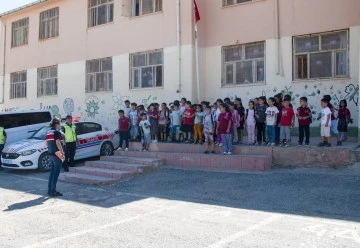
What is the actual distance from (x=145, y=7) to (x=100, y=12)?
2734 millimetres

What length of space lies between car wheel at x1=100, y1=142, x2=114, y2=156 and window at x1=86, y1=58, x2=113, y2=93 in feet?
12.7

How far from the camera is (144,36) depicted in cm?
1644

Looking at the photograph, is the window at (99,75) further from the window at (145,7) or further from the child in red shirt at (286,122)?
the child in red shirt at (286,122)

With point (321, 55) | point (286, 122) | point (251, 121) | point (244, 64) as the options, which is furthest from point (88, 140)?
point (321, 55)

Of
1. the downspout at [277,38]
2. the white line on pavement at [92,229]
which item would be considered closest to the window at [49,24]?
the downspout at [277,38]

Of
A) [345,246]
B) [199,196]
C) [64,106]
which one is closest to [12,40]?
[64,106]

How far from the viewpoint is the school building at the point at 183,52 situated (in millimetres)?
13023

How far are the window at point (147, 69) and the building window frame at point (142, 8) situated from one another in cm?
162

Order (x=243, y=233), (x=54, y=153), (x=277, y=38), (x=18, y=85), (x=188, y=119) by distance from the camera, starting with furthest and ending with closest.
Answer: (x=18, y=85) < (x=277, y=38) < (x=188, y=119) < (x=54, y=153) < (x=243, y=233)

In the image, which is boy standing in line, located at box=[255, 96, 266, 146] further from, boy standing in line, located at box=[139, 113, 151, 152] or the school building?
boy standing in line, located at box=[139, 113, 151, 152]

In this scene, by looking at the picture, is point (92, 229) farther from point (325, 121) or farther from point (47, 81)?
point (47, 81)

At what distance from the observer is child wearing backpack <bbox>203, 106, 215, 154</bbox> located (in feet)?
38.3

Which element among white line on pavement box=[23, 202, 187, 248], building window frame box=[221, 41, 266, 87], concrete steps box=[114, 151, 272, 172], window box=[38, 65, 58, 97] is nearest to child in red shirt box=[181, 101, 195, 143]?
concrete steps box=[114, 151, 272, 172]

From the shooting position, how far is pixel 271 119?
10.9 metres
